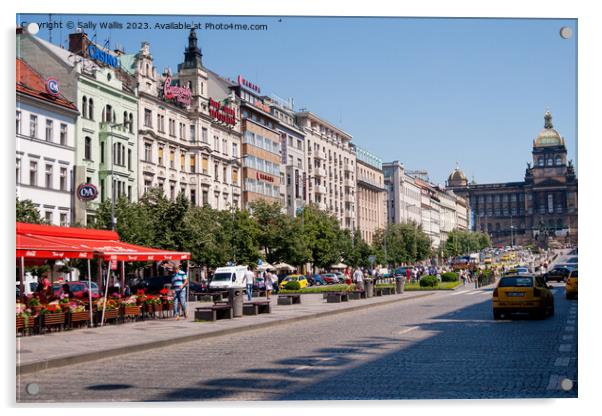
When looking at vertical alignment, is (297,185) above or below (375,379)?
above

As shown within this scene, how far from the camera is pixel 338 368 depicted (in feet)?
49.2

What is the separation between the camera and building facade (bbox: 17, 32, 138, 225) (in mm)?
38250

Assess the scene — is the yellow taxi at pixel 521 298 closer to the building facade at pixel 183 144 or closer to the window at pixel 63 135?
the building facade at pixel 183 144

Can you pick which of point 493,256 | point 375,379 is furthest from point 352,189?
point 375,379

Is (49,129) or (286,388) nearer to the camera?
(286,388)

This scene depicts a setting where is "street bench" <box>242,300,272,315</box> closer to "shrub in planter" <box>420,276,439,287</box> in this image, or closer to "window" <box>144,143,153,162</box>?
"window" <box>144,143,153,162</box>

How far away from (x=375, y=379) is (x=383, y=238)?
99.2m

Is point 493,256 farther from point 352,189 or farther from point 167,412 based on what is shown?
point 167,412

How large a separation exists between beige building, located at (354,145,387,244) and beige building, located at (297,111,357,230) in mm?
2310

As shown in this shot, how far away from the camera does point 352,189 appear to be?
413 feet

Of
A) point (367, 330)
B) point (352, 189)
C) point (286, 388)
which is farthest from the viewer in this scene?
point (352, 189)

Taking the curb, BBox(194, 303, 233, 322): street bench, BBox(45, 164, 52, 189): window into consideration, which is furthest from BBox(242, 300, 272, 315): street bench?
BBox(45, 164, 52, 189): window

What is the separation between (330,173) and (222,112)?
167 ft

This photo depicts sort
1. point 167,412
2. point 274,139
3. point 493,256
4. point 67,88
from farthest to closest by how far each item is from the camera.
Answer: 1. point 493,256
2. point 274,139
3. point 67,88
4. point 167,412
